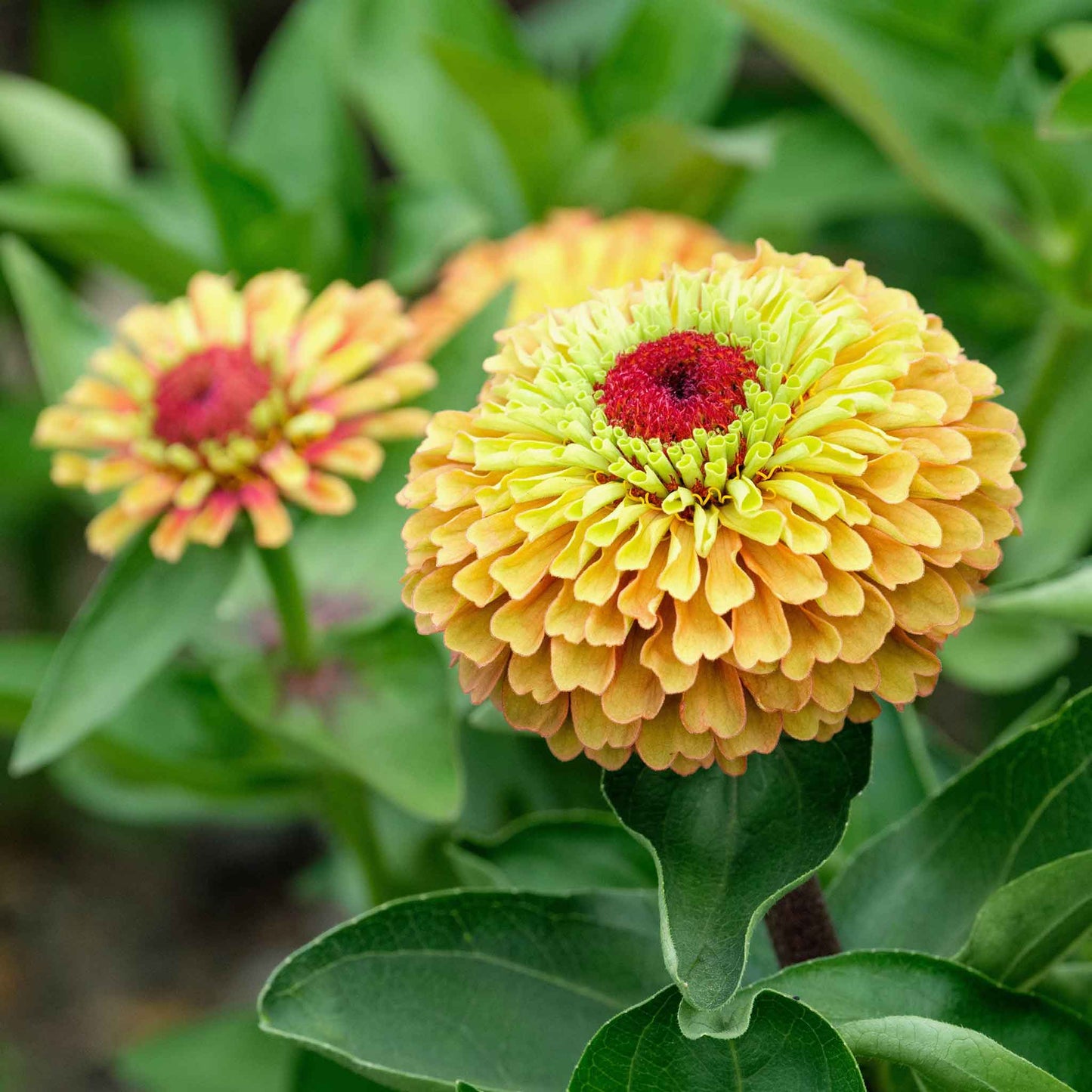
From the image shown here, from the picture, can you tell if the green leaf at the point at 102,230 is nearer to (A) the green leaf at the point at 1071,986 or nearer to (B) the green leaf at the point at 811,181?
(B) the green leaf at the point at 811,181

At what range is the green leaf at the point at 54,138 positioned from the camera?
1.03m

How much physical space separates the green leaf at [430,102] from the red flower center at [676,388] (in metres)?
0.69

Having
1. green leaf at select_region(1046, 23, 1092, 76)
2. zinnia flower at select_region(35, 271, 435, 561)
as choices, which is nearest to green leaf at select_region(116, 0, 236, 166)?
zinnia flower at select_region(35, 271, 435, 561)

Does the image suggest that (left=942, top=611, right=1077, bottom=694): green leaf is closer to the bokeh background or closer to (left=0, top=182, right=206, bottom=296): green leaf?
the bokeh background

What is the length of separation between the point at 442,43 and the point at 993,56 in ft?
1.20

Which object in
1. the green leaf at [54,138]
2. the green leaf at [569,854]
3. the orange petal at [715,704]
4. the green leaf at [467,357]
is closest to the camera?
the orange petal at [715,704]

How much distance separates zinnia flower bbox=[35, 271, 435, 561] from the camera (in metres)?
0.61

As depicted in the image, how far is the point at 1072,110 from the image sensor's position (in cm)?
56

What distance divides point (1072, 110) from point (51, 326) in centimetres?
60

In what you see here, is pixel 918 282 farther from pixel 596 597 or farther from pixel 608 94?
pixel 596 597

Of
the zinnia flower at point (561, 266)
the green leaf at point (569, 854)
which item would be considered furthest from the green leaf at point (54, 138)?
the green leaf at point (569, 854)

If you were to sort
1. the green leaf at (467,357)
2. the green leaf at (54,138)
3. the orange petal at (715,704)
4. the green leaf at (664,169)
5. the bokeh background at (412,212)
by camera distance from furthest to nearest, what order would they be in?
the green leaf at (54,138), the green leaf at (664,169), the bokeh background at (412,212), the green leaf at (467,357), the orange petal at (715,704)

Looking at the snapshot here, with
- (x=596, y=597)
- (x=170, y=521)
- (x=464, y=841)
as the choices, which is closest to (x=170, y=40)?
(x=170, y=521)

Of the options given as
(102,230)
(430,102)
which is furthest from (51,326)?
(430,102)
